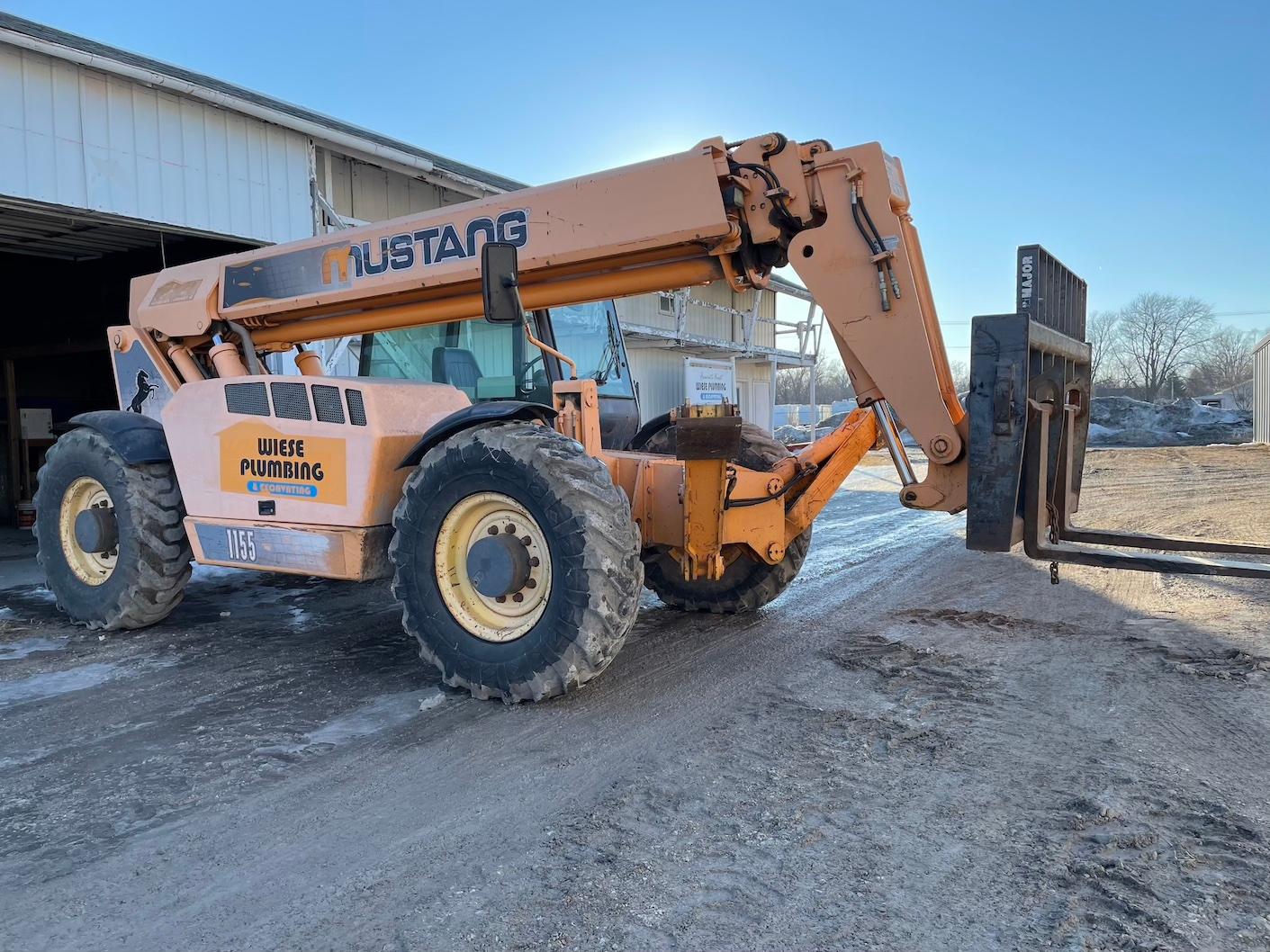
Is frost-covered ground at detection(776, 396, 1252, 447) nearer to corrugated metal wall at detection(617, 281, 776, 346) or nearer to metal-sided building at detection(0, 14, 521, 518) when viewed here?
corrugated metal wall at detection(617, 281, 776, 346)

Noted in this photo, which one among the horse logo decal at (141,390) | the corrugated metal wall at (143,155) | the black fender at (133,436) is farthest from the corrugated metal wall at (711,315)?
the black fender at (133,436)

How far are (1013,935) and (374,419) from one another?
3830mm

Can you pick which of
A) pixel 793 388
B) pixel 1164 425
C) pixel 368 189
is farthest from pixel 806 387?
pixel 368 189

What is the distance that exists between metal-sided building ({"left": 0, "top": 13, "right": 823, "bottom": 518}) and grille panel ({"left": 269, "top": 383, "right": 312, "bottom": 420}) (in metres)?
1.40

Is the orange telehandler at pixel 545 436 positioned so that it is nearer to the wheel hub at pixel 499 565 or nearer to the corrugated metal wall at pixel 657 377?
the wheel hub at pixel 499 565

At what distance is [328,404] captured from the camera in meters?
5.04

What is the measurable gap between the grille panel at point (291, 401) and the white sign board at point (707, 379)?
52.0 ft

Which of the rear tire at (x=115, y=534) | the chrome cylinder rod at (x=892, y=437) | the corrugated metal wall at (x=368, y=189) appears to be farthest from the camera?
the corrugated metal wall at (x=368, y=189)

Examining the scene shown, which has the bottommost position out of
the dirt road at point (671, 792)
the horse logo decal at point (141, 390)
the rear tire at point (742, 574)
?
the dirt road at point (671, 792)

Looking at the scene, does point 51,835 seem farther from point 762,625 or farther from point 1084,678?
point 1084,678

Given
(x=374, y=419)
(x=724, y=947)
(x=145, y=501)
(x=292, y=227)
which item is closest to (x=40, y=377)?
(x=292, y=227)

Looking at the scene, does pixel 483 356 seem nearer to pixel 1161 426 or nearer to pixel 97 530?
pixel 97 530

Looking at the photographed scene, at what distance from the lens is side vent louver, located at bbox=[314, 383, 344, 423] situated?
4992mm

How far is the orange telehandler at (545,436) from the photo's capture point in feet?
13.6
